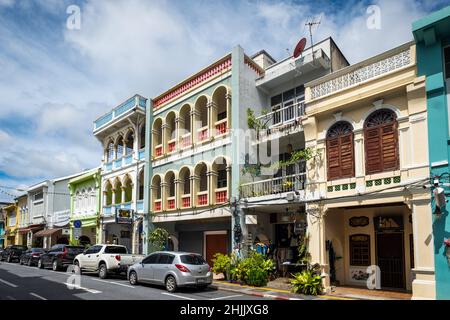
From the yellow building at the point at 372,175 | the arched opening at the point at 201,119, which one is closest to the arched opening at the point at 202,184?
the arched opening at the point at 201,119

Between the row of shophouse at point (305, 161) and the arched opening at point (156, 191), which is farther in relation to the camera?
the arched opening at point (156, 191)

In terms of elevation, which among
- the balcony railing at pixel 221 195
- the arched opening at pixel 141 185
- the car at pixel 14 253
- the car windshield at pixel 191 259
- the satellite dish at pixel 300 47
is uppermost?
the satellite dish at pixel 300 47

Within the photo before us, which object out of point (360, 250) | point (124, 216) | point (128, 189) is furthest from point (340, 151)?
point (128, 189)

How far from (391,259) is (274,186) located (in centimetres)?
538

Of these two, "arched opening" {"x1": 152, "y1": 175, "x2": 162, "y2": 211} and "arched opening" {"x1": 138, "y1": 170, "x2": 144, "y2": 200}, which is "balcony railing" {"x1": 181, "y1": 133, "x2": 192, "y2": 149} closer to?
"arched opening" {"x1": 152, "y1": 175, "x2": 162, "y2": 211}

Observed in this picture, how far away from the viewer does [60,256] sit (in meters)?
22.7

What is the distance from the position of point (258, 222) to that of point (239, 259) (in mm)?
2082

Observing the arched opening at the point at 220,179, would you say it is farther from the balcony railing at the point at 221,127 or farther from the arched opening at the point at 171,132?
the arched opening at the point at 171,132

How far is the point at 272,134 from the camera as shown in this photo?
17609 millimetres

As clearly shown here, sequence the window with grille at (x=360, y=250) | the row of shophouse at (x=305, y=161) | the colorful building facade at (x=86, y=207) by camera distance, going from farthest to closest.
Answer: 1. the colorful building facade at (x=86, y=207)
2. the window with grille at (x=360, y=250)
3. the row of shophouse at (x=305, y=161)

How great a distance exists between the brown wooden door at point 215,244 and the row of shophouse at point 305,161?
62 mm

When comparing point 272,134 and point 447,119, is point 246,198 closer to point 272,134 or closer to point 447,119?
point 272,134

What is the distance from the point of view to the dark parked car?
890 inches

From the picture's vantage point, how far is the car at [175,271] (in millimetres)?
14066
